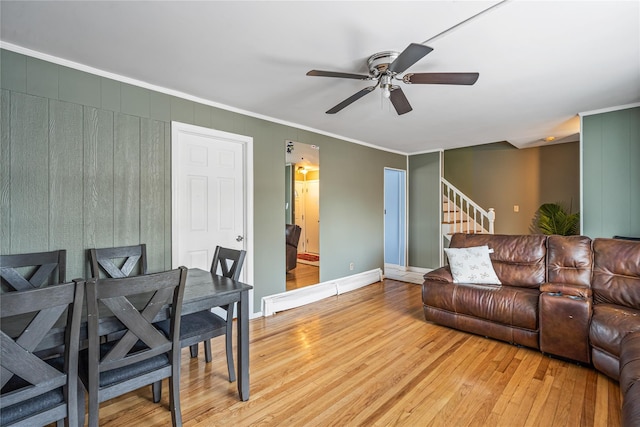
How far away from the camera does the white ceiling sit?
180 centimetres

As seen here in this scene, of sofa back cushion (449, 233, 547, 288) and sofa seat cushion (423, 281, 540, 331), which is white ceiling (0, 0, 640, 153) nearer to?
sofa back cushion (449, 233, 547, 288)

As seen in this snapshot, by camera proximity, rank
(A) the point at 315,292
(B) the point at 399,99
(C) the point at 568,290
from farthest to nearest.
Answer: (A) the point at 315,292, (C) the point at 568,290, (B) the point at 399,99

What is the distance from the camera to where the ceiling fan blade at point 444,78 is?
199cm

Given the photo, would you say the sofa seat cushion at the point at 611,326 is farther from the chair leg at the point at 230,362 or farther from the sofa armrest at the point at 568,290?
the chair leg at the point at 230,362

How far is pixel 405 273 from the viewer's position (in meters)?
5.96

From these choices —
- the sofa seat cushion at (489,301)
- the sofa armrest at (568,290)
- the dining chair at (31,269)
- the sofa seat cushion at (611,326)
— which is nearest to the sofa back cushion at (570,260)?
the sofa armrest at (568,290)

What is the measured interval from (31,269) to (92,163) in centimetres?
90

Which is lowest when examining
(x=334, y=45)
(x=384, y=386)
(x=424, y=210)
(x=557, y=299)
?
(x=384, y=386)

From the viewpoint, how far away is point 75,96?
247cm

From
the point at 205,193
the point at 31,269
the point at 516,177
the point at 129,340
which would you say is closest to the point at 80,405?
the point at 129,340

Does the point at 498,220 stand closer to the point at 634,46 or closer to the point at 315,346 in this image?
the point at 634,46

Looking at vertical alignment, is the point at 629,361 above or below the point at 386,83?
below

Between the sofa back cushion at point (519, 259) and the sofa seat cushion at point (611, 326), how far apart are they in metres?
0.71

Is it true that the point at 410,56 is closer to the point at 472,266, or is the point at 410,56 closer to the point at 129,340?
the point at 129,340
